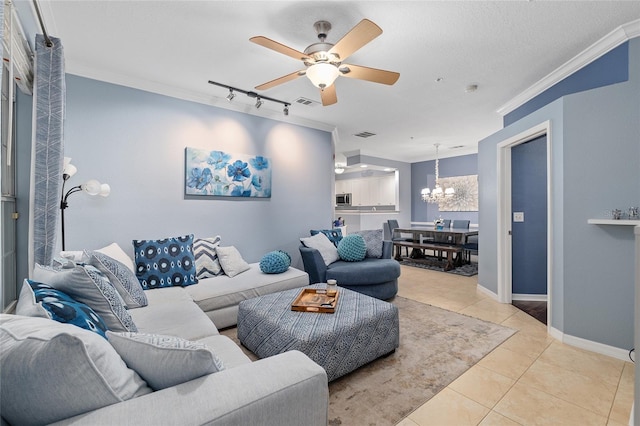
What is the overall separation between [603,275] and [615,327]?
1.33 feet

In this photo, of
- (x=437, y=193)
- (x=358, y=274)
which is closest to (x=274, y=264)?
(x=358, y=274)

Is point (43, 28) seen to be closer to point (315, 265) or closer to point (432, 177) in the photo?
point (315, 265)

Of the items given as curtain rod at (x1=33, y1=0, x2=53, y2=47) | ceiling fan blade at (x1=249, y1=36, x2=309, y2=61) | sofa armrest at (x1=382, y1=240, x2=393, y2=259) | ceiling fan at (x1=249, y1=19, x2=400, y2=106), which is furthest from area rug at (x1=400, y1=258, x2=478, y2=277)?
curtain rod at (x1=33, y1=0, x2=53, y2=47)

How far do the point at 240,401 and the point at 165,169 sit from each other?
3.12 metres

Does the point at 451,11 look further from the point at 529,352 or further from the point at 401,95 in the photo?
the point at 529,352

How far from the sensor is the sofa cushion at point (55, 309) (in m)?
1.01

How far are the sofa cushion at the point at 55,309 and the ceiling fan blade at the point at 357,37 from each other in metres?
2.02

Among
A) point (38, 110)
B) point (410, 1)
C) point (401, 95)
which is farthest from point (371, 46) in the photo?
point (38, 110)

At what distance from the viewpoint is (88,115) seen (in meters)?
2.90

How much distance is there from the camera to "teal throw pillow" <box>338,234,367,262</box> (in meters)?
3.84

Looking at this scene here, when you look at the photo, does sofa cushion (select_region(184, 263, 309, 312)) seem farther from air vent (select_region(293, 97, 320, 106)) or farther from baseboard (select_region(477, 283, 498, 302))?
baseboard (select_region(477, 283, 498, 302))

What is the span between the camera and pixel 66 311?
1.06 metres

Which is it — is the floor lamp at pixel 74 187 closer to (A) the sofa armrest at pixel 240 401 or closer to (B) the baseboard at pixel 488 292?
(A) the sofa armrest at pixel 240 401

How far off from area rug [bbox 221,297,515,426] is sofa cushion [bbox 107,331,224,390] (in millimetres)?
1077
